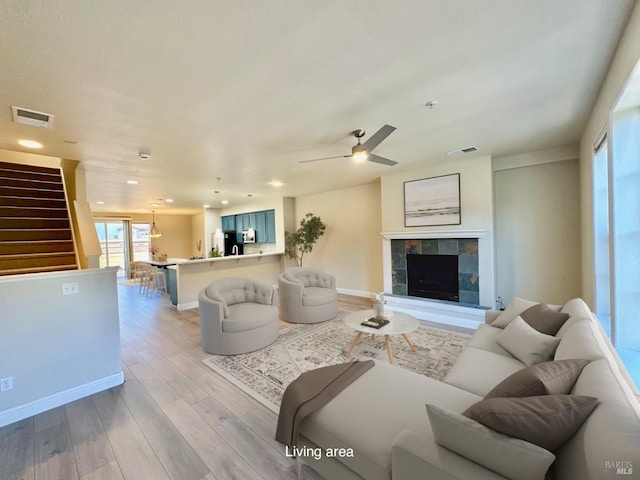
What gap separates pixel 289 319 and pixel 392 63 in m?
3.84

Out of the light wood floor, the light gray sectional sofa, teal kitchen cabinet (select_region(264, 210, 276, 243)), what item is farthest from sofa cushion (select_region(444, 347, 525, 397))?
teal kitchen cabinet (select_region(264, 210, 276, 243))

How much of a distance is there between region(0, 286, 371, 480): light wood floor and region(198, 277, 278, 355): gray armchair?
368 mm

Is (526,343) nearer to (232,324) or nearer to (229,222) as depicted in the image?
(232,324)

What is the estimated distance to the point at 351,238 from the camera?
21.5ft

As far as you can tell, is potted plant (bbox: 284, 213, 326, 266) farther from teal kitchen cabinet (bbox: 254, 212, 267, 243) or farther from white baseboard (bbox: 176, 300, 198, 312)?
white baseboard (bbox: 176, 300, 198, 312)

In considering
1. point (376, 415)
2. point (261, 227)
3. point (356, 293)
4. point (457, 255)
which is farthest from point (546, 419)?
point (261, 227)

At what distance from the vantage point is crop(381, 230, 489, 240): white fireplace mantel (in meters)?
4.27

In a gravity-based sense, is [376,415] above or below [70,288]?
below

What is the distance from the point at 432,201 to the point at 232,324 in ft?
12.6

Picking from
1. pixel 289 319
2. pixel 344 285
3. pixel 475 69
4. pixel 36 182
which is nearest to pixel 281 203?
pixel 344 285

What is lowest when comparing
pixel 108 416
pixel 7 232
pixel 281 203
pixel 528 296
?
pixel 108 416

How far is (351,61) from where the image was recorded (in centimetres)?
184

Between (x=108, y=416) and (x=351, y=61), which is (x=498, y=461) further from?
(x=108, y=416)

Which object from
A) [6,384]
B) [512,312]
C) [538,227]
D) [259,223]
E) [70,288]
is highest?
[259,223]
